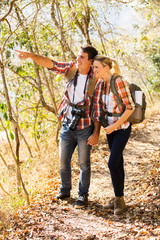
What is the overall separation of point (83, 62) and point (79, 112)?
0.61 metres

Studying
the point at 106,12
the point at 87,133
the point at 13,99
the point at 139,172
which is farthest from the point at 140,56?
the point at 87,133

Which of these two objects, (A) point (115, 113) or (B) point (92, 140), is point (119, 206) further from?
(A) point (115, 113)

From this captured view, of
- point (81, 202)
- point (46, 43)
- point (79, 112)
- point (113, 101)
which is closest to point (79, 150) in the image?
point (79, 112)

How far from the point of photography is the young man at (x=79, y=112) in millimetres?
3648

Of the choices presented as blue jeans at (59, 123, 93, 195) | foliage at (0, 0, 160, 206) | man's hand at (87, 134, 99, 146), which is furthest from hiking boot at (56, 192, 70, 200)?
foliage at (0, 0, 160, 206)

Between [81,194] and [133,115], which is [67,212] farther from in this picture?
[133,115]

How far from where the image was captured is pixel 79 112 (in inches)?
143

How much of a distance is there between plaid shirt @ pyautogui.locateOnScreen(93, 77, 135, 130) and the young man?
Answer: 0.14m

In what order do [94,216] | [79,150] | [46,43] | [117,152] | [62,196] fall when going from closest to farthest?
[117,152] < [94,216] < [79,150] < [62,196] < [46,43]

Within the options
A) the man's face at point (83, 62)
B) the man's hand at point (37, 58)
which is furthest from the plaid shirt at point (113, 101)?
the man's hand at point (37, 58)

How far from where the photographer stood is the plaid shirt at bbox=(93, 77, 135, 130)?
331 centimetres

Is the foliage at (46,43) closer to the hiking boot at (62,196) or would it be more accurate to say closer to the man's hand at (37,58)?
the man's hand at (37,58)

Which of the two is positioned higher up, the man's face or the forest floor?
the man's face

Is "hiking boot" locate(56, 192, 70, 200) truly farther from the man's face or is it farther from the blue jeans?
the man's face
